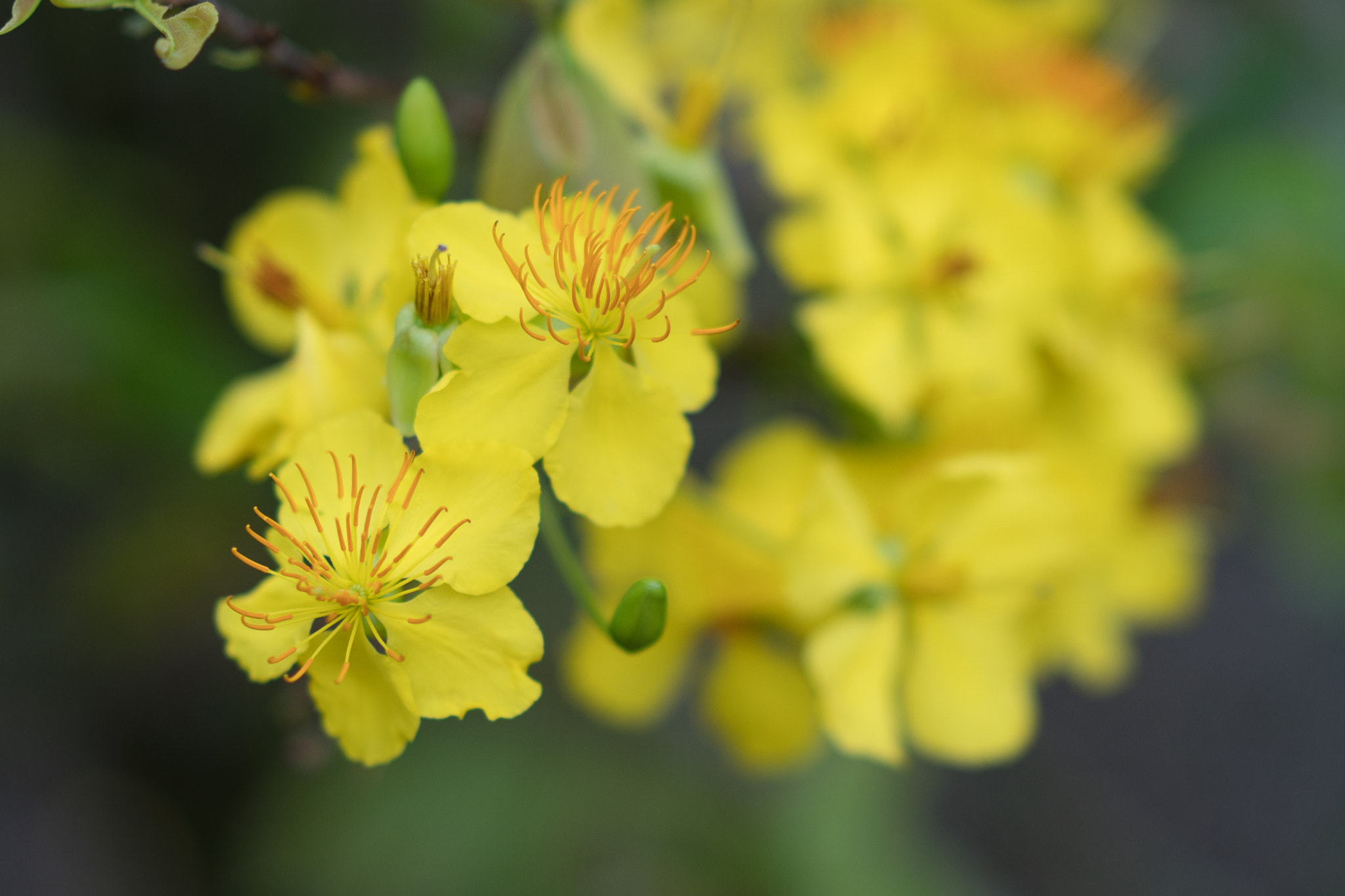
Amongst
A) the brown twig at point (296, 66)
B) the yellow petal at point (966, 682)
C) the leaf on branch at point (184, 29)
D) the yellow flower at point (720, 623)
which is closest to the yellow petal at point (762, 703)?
the yellow flower at point (720, 623)

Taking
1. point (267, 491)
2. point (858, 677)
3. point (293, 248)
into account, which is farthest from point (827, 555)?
point (267, 491)

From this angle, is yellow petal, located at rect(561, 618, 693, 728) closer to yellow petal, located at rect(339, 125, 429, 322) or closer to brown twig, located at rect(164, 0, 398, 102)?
yellow petal, located at rect(339, 125, 429, 322)

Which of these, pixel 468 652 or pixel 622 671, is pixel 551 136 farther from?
pixel 622 671

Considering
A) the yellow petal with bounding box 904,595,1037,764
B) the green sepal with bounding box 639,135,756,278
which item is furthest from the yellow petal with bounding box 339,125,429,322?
the yellow petal with bounding box 904,595,1037,764

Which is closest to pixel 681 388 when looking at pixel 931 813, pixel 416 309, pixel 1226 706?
pixel 416 309

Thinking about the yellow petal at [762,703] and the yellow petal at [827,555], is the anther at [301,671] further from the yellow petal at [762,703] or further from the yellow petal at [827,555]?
the yellow petal at [762,703]

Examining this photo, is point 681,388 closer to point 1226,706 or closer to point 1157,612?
point 1157,612
